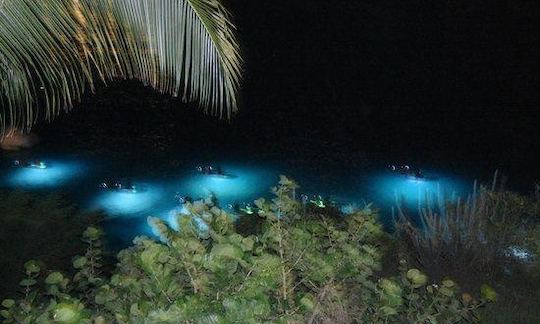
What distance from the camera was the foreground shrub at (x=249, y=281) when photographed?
2498mm

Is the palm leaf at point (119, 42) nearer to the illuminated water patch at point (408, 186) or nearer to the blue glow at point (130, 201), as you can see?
the blue glow at point (130, 201)

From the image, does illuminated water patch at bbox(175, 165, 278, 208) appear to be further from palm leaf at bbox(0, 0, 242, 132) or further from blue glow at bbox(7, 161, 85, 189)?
palm leaf at bbox(0, 0, 242, 132)

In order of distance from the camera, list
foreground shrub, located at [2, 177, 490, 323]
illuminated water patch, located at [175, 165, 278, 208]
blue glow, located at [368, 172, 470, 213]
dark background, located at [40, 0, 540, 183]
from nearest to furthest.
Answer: foreground shrub, located at [2, 177, 490, 323], blue glow, located at [368, 172, 470, 213], illuminated water patch, located at [175, 165, 278, 208], dark background, located at [40, 0, 540, 183]

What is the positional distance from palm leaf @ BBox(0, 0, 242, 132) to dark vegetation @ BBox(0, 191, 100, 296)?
19.0ft

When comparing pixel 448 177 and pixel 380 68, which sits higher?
pixel 380 68

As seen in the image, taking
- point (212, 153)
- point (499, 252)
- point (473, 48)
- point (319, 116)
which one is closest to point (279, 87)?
point (319, 116)

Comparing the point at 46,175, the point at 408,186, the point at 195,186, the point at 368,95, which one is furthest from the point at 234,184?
the point at 368,95

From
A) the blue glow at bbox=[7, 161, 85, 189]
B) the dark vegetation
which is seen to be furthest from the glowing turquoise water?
the dark vegetation

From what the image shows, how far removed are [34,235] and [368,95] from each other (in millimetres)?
15913

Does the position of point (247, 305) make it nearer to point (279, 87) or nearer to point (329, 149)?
point (329, 149)

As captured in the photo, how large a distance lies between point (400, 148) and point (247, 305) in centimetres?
1660

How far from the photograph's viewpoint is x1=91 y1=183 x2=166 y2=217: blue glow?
1449 centimetres

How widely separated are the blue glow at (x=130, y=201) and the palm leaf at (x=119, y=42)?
10901mm

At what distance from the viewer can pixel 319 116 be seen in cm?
2064
